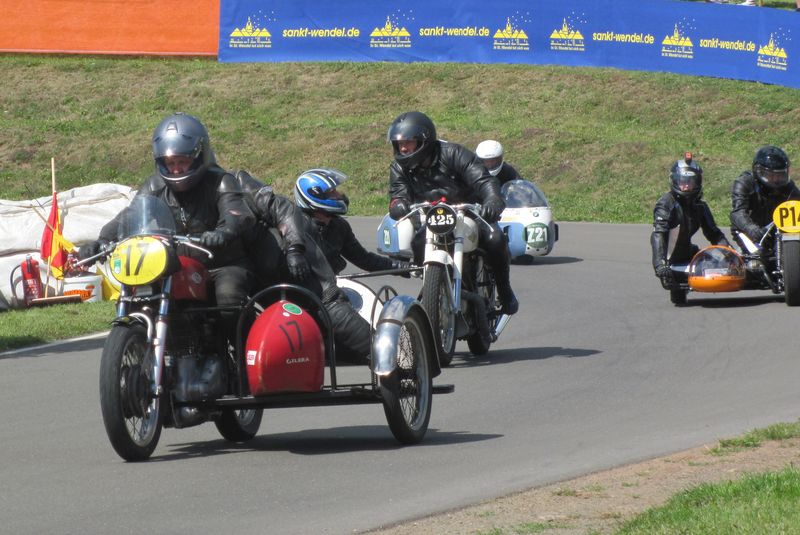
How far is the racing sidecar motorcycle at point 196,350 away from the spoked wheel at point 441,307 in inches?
105

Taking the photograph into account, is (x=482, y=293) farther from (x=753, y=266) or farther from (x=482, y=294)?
(x=753, y=266)

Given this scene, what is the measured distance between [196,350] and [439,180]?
13.9 feet

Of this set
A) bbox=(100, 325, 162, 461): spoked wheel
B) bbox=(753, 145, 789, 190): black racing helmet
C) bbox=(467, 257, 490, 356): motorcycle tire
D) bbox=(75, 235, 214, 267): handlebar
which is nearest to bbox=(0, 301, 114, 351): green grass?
bbox=(467, 257, 490, 356): motorcycle tire

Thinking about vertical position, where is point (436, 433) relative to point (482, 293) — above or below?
below

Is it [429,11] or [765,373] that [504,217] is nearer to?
[765,373]

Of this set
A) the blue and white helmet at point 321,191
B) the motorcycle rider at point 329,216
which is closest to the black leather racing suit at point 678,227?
the motorcycle rider at point 329,216

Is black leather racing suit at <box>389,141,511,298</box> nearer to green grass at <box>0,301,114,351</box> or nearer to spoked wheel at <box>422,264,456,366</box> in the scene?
spoked wheel at <box>422,264,456,366</box>

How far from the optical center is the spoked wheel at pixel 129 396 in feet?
22.9

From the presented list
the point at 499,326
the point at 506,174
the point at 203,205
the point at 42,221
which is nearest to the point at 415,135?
the point at 499,326

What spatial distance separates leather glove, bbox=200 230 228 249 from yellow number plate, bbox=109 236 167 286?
281 millimetres

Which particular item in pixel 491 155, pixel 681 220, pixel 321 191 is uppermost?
pixel 491 155

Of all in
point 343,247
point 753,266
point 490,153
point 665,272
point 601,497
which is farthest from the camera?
point 490,153

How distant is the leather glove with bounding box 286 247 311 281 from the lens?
7832 millimetres

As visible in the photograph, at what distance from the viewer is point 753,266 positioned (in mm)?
14203
